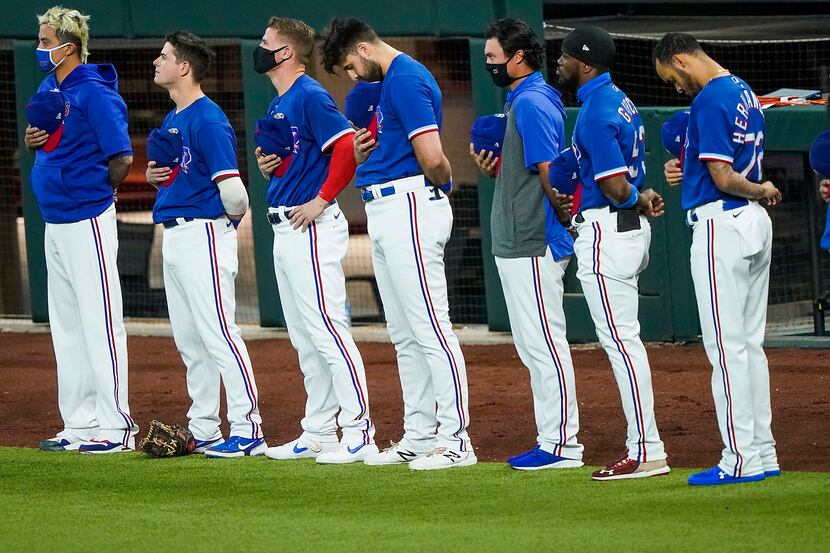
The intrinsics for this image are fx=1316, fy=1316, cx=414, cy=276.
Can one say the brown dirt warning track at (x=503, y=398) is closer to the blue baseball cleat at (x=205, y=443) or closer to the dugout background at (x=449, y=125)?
the blue baseball cleat at (x=205, y=443)

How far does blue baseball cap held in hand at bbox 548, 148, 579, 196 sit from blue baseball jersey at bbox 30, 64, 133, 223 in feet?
7.87

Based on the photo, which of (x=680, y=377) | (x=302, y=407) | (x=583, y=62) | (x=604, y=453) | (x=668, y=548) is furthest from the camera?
(x=680, y=377)

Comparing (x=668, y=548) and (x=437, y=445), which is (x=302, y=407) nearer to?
(x=437, y=445)

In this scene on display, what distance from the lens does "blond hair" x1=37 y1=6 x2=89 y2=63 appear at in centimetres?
688

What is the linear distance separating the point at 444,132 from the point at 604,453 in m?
6.31

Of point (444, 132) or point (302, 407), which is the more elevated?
point (444, 132)

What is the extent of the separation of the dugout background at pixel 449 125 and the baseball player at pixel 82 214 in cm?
500

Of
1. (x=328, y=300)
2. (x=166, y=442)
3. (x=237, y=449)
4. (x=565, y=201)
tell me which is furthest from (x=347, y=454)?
(x=565, y=201)

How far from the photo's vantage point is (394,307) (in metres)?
6.18

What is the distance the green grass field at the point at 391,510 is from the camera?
4.63m

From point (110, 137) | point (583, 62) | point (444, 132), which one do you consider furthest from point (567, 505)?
point (444, 132)

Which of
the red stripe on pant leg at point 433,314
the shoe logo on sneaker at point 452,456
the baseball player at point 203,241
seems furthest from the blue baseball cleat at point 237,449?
the red stripe on pant leg at point 433,314

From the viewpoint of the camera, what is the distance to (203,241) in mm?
6559

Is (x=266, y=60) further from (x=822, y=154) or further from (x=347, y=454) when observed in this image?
(x=822, y=154)
